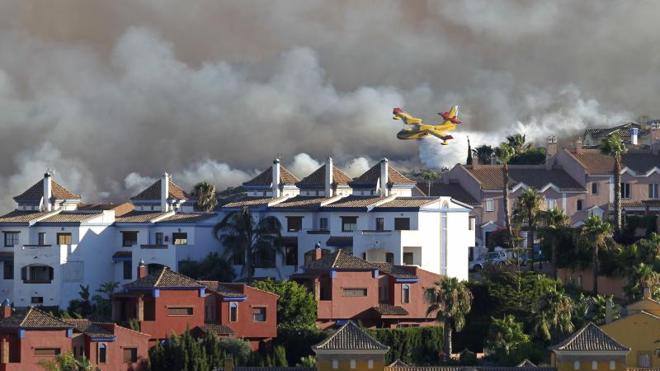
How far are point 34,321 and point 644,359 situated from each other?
93.8 ft

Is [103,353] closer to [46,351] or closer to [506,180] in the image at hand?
[46,351]

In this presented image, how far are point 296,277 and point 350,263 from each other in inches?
122

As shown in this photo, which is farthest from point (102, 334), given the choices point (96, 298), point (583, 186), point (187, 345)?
point (583, 186)

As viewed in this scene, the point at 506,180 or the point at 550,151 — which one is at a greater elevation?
the point at 550,151

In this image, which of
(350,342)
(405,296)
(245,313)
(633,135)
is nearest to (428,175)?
(633,135)

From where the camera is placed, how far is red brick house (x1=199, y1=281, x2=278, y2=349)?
125m

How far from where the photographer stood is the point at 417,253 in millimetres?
136500

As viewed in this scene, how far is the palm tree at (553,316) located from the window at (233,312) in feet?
49.0

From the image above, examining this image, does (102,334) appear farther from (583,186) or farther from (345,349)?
(583,186)

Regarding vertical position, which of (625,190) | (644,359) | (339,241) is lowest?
(644,359)

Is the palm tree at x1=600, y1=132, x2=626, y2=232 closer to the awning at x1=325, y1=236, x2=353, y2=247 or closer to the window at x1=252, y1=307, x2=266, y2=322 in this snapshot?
the awning at x1=325, y1=236, x2=353, y2=247

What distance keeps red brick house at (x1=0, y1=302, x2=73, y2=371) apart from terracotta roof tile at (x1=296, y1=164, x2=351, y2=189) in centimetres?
2857

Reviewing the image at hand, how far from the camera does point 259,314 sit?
126 meters

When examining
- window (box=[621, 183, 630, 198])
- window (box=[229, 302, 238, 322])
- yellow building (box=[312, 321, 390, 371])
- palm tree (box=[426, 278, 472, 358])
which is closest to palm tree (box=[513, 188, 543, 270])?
palm tree (box=[426, 278, 472, 358])
